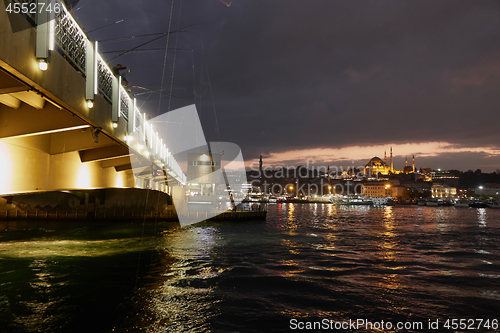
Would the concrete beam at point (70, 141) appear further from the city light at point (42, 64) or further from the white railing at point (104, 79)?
the city light at point (42, 64)

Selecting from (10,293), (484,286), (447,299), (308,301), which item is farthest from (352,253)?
(10,293)

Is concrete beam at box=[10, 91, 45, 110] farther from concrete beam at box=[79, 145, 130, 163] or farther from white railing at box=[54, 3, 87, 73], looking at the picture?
concrete beam at box=[79, 145, 130, 163]

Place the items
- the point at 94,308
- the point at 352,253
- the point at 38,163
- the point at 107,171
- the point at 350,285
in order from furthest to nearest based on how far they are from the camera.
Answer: the point at 352,253 < the point at 107,171 < the point at 350,285 < the point at 38,163 < the point at 94,308

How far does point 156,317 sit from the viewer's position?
956 cm

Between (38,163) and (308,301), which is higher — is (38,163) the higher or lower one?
the higher one

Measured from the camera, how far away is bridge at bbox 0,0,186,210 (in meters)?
6.09

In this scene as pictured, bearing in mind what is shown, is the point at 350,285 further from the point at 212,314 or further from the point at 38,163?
the point at 38,163

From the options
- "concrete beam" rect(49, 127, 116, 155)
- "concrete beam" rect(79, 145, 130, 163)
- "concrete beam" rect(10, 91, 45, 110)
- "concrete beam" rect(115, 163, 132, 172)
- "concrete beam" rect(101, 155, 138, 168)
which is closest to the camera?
"concrete beam" rect(10, 91, 45, 110)

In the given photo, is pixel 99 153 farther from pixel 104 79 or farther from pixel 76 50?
pixel 76 50

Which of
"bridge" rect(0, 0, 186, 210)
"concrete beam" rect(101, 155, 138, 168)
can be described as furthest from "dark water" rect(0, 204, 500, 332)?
"concrete beam" rect(101, 155, 138, 168)

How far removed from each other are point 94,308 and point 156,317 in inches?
93.8

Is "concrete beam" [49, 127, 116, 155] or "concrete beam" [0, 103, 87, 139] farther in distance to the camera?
"concrete beam" [49, 127, 116, 155]

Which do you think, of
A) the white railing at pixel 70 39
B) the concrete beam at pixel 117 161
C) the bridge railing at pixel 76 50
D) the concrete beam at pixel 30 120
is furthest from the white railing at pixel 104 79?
the concrete beam at pixel 117 161

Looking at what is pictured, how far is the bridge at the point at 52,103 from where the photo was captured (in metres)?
6.09
